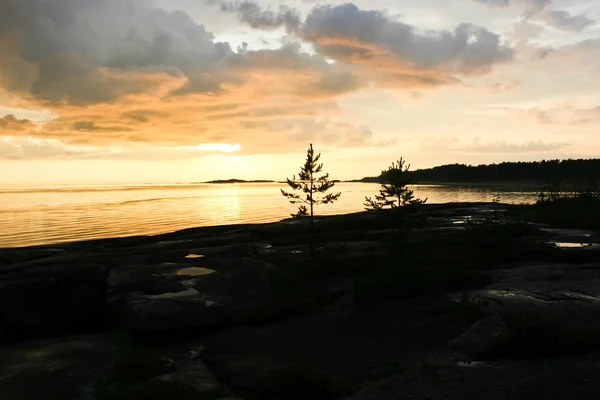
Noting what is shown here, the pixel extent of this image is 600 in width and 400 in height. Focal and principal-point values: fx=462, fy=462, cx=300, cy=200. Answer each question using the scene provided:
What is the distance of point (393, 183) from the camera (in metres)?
21.0

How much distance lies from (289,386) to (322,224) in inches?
1091

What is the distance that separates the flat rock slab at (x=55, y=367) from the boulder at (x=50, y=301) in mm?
1192

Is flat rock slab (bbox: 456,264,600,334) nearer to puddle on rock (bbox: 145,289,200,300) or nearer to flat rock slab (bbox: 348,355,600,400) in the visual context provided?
flat rock slab (bbox: 348,355,600,400)

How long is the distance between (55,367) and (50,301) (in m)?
5.48

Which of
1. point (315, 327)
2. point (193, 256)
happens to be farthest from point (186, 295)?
A: point (193, 256)

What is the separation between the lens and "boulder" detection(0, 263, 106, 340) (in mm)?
16094

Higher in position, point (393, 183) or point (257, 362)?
point (393, 183)

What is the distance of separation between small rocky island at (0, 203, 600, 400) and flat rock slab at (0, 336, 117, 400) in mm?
60

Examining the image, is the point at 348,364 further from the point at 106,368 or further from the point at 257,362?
the point at 106,368

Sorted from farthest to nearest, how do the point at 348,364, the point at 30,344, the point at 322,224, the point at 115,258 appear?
the point at 322,224 → the point at 115,258 → the point at 30,344 → the point at 348,364

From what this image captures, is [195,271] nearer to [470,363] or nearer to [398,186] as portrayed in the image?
[398,186]

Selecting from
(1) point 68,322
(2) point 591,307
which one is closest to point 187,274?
(1) point 68,322

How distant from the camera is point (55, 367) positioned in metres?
12.4

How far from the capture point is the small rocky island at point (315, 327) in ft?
30.2
